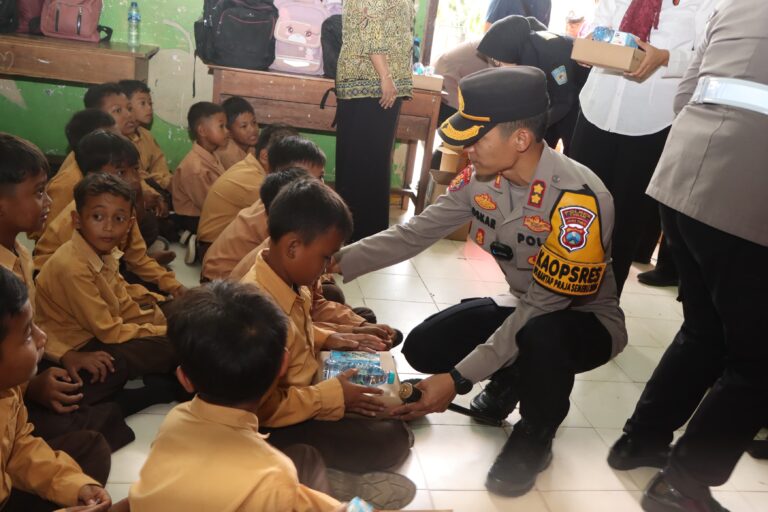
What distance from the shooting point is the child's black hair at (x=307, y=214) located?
1726mm

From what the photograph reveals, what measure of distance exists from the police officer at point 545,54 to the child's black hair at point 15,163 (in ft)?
8.23

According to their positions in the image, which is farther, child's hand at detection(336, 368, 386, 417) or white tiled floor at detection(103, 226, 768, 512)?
white tiled floor at detection(103, 226, 768, 512)

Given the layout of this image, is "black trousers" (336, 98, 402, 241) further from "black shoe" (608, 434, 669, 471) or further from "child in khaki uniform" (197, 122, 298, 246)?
"black shoe" (608, 434, 669, 471)

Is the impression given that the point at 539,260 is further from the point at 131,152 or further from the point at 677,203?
the point at 131,152

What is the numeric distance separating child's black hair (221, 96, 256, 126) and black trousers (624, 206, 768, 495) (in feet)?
9.01

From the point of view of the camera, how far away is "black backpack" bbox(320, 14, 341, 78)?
414cm

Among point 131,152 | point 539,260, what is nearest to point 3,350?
point 539,260

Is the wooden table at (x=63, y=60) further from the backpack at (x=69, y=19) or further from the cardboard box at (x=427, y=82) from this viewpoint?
the cardboard box at (x=427, y=82)

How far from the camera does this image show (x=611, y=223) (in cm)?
188

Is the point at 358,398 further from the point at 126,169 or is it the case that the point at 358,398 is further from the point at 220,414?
the point at 126,169

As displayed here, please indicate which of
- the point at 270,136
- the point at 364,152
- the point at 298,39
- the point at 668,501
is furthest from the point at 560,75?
the point at 668,501

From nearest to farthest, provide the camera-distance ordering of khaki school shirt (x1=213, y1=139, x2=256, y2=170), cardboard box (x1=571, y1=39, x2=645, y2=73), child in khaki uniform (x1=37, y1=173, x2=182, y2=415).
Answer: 1. child in khaki uniform (x1=37, y1=173, x2=182, y2=415)
2. cardboard box (x1=571, y1=39, x2=645, y2=73)
3. khaki school shirt (x1=213, y1=139, x2=256, y2=170)

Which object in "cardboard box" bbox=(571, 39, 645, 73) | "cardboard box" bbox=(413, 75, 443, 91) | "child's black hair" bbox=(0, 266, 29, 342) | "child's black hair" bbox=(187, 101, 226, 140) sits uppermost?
"cardboard box" bbox=(571, 39, 645, 73)

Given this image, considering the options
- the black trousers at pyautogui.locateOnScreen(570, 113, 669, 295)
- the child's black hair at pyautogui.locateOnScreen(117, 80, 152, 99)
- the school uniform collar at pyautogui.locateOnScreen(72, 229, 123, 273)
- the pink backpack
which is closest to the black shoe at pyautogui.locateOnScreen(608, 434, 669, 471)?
the black trousers at pyautogui.locateOnScreen(570, 113, 669, 295)
